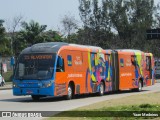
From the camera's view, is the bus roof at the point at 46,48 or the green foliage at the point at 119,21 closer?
the bus roof at the point at 46,48

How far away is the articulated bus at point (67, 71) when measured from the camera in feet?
74.7

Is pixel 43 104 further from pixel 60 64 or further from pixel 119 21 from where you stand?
pixel 119 21

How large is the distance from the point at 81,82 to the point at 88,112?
10.1 m

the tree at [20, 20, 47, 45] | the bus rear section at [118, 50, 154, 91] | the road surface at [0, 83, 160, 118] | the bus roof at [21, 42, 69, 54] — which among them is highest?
the tree at [20, 20, 47, 45]

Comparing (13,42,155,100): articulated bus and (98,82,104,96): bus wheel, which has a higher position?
(13,42,155,100): articulated bus

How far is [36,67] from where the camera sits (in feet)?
75.4

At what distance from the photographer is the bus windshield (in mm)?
22750

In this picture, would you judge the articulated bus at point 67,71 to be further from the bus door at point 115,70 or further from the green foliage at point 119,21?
the green foliage at point 119,21

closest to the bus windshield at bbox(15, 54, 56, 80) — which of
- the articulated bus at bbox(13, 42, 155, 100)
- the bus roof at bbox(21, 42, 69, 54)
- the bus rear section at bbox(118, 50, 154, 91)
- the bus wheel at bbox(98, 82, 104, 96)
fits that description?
the articulated bus at bbox(13, 42, 155, 100)

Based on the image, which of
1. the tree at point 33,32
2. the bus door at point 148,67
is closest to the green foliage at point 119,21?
Result: the tree at point 33,32

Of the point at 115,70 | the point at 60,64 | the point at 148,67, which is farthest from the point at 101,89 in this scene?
the point at 148,67

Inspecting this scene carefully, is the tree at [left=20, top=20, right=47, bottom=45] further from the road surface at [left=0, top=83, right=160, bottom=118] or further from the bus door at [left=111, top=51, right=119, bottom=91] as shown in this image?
the road surface at [left=0, top=83, right=160, bottom=118]

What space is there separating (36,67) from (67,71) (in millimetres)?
1790

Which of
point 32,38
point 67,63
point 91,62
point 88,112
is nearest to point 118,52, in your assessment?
point 91,62
